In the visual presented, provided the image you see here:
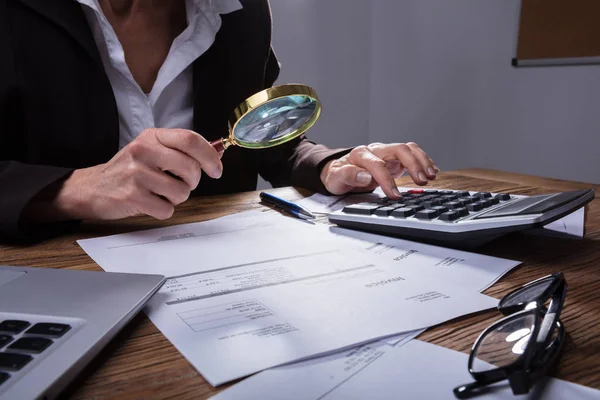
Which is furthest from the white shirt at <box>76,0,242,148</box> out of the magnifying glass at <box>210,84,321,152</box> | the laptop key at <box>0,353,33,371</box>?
the laptop key at <box>0,353,33,371</box>

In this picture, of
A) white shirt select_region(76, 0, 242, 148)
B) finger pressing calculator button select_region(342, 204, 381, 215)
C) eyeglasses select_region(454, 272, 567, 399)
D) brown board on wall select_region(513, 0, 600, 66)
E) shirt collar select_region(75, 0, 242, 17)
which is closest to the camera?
eyeglasses select_region(454, 272, 567, 399)

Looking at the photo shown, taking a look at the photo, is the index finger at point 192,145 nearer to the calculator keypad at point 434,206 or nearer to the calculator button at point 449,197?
the calculator keypad at point 434,206

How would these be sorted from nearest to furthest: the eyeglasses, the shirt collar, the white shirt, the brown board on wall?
the eyeglasses < the white shirt < the shirt collar < the brown board on wall

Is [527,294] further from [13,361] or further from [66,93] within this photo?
[66,93]

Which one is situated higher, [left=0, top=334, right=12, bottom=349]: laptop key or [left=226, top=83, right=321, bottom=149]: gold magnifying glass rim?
[left=226, top=83, right=321, bottom=149]: gold magnifying glass rim

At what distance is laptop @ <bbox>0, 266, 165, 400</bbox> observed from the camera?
0.85 feet

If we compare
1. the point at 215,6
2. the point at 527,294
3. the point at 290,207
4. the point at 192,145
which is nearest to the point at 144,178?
the point at 192,145

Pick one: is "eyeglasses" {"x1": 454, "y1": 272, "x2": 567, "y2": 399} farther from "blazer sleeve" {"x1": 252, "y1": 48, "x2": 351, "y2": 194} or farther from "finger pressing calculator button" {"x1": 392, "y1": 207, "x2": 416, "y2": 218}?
"blazer sleeve" {"x1": 252, "y1": 48, "x2": 351, "y2": 194}

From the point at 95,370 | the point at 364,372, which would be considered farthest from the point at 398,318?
the point at 95,370

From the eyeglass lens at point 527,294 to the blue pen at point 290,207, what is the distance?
0.36 metres

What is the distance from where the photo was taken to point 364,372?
300 millimetres

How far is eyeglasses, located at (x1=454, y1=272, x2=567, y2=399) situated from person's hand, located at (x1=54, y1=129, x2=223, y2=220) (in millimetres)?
375

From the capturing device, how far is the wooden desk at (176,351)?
291 mm

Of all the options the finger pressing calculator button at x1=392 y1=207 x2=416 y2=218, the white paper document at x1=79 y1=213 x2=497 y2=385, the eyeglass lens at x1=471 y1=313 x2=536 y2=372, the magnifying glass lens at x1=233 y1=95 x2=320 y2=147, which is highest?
the magnifying glass lens at x1=233 y1=95 x2=320 y2=147
